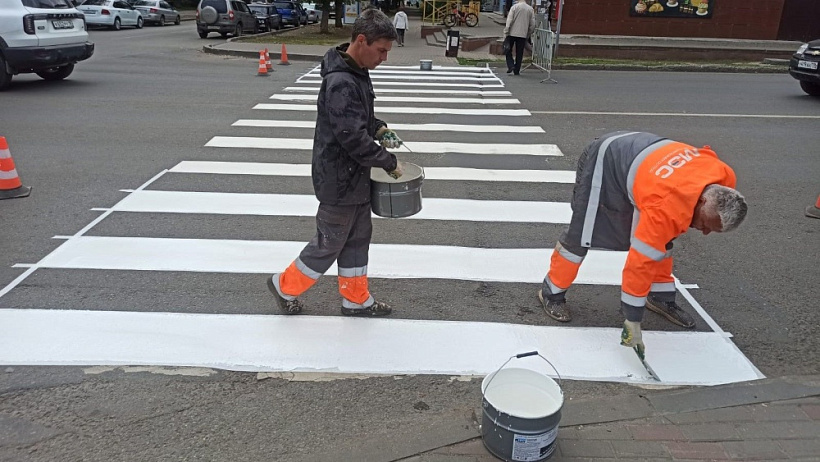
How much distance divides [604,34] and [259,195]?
20508mm

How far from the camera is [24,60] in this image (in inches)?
465

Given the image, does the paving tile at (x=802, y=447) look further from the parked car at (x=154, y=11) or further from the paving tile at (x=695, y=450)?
the parked car at (x=154, y=11)

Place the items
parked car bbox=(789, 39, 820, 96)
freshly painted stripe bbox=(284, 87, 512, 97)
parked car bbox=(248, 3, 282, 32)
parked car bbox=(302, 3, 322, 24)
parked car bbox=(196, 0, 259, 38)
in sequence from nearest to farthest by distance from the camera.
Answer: parked car bbox=(789, 39, 820, 96)
freshly painted stripe bbox=(284, 87, 512, 97)
parked car bbox=(196, 0, 259, 38)
parked car bbox=(248, 3, 282, 32)
parked car bbox=(302, 3, 322, 24)

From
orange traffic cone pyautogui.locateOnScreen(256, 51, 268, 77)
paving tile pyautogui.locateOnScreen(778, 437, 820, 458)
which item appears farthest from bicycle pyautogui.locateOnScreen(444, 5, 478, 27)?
paving tile pyautogui.locateOnScreen(778, 437, 820, 458)

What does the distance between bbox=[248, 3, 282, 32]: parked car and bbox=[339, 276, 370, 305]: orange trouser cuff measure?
28.8 metres

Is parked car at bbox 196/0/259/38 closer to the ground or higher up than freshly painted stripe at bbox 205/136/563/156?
higher up

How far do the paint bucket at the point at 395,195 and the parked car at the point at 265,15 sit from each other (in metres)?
28.8

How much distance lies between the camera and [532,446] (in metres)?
2.93

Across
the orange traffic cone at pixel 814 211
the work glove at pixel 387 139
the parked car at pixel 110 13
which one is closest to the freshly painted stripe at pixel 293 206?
the work glove at pixel 387 139

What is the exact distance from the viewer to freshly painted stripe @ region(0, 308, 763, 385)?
12.4 ft

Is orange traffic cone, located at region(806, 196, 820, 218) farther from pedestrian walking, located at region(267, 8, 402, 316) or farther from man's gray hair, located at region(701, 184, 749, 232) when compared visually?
pedestrian walking, located at region(267, 8, 402, 316)

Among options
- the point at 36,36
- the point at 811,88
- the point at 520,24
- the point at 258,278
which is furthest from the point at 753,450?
the point at 520,24

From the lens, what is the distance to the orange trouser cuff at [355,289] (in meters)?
4.28

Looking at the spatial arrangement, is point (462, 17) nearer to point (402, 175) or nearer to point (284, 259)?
point (284, 259)
